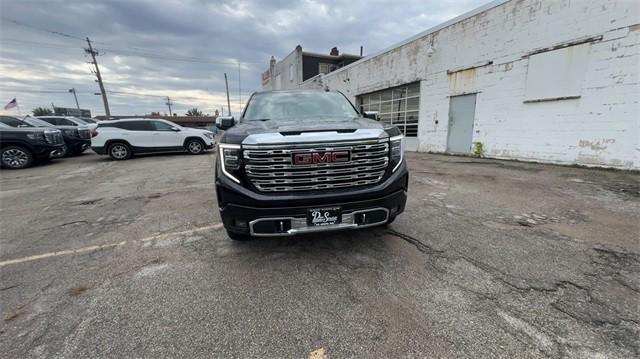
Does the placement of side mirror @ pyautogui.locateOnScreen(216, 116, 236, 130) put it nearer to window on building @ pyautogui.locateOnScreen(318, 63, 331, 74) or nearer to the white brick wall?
the white brick wall

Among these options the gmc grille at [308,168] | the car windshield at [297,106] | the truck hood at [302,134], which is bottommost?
the gmc grille at [308,168]

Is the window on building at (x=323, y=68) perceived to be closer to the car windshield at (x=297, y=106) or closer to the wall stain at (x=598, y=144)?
the wall stain at (x=598, y=144)

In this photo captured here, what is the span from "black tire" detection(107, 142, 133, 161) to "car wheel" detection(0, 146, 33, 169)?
2310mm

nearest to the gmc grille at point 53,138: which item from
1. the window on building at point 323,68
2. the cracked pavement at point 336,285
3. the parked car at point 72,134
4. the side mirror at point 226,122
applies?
the parked car at point 72,134

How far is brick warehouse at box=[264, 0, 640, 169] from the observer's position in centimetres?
684

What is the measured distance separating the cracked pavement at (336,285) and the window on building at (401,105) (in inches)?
370

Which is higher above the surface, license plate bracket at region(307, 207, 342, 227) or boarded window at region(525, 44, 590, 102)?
boarded window at region(525, 44, 590, 102)

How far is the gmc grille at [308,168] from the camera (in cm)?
241

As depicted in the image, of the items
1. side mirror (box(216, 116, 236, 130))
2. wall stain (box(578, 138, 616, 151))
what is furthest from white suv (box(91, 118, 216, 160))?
wall stain (box(578, 138, 616, 151))

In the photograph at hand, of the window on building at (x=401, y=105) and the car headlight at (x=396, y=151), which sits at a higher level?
the window on building at (x=401, y=105)

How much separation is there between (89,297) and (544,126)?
10.7m

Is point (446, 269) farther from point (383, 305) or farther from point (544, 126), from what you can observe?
point (544, 126)

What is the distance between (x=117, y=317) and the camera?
2111 mm

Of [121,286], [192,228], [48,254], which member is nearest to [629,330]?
[121,286]
